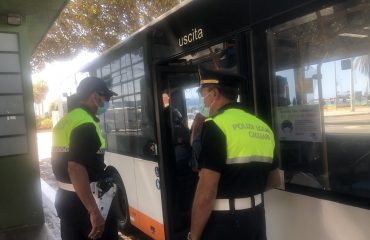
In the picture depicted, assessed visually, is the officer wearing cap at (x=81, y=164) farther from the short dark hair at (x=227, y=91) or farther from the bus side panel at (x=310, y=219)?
the bus side panel at (x=310, y=219)

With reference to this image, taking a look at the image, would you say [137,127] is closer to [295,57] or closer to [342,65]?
[295,57]

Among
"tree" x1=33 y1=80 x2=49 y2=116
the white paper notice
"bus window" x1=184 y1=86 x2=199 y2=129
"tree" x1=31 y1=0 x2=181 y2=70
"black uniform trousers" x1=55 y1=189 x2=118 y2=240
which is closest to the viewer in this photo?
the white paper notice

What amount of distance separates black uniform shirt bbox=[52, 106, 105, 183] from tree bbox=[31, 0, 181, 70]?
7645 millimetres

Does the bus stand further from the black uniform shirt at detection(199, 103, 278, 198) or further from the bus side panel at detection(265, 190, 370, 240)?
the black uniform shirt at detection(199, 103, 278, 198)

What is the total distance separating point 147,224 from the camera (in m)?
4.61

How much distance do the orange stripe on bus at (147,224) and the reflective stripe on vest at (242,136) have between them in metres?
2.34

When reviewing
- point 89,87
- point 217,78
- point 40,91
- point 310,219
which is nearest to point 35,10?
point 89,87

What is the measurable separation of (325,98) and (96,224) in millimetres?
1865

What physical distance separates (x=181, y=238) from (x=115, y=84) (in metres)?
2.51

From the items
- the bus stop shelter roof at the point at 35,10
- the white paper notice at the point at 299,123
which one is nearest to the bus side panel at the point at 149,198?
the white paper notice at the point at 299,123

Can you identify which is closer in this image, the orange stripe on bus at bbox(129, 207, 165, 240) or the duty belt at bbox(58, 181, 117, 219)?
the duty belt at bbox(58, 181, 117, 219)

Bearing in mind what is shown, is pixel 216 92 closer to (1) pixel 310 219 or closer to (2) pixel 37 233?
(1) pixel 310 219

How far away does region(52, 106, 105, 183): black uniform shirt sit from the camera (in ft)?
9.04

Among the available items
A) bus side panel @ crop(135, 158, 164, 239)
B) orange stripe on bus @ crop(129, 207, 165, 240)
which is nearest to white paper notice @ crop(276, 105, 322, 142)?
bus side panel @ crop(135, 158, 164, 239)
